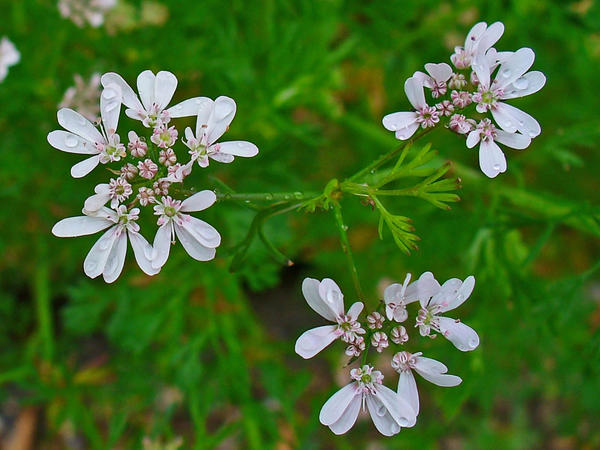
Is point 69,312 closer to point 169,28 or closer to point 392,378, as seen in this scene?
point 169,28

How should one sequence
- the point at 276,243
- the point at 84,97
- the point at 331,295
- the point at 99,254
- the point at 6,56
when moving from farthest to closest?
1. the point at 276,243
2. the point at 84,97
3. the point at 6,56
4. the point at 99,254
5. the point at 331,295

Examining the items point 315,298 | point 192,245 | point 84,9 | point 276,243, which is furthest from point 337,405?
point 84,9

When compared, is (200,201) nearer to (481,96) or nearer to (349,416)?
(349,416)

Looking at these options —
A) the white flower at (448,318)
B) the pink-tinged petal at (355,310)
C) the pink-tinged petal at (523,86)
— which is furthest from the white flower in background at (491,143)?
the pink-tinged petal at (355,310)

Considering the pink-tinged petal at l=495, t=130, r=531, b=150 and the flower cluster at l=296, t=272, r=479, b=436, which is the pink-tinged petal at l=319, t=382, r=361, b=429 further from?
the pink-tinged petal at l=495, t=130, r=531, b=150

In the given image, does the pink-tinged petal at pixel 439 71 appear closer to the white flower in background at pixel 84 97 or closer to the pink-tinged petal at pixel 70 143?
the pink-tinged petal at pixel 70 143

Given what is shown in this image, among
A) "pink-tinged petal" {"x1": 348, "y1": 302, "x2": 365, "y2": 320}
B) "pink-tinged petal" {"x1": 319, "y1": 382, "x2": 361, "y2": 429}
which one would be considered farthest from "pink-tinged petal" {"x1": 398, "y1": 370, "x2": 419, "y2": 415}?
"pink-tinged petal" {"x1": 348, "y1": 302, "x2": 365, "y2": 320}
